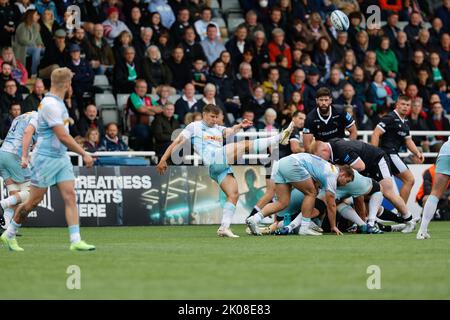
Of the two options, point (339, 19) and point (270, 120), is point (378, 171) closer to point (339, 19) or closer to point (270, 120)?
point (270, 120)

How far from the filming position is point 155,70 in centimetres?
2612

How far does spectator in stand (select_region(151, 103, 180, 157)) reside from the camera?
24438 millimetres

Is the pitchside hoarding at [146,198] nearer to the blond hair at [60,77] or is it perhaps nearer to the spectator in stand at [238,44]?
the spectator in stand at [238,44]

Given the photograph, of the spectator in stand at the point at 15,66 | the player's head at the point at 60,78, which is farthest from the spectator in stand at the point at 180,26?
the player's head at the point at 60,78

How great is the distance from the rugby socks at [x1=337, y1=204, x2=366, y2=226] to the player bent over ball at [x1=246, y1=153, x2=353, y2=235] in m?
0.65

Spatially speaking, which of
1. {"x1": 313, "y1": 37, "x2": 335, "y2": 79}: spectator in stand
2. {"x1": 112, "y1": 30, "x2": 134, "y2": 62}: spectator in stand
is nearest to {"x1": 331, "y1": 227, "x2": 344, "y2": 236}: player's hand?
{"x1": 112, "y1": 30, "x2": 134, "y2": 62}: spectator in stand

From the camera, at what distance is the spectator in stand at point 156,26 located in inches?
1065

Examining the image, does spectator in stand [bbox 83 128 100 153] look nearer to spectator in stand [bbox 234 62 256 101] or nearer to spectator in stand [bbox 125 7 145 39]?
spectator in stand [bbox 125 7 145 39]

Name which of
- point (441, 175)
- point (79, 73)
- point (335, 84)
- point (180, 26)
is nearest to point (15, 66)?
point (79, 73)

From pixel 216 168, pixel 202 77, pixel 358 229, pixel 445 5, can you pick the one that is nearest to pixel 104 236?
pixel 216 168

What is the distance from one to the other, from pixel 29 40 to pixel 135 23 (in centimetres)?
296

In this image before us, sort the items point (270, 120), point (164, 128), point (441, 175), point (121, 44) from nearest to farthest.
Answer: point (441, 175) → point (164, 128) → point (270, 120) → point (121, 44)

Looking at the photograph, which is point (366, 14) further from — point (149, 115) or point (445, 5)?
point (149, 115)
